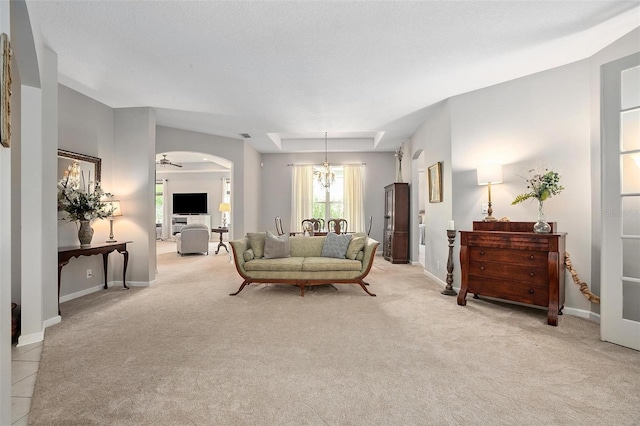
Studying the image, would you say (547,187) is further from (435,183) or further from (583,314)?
(435,183)

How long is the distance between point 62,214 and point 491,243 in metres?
5.30

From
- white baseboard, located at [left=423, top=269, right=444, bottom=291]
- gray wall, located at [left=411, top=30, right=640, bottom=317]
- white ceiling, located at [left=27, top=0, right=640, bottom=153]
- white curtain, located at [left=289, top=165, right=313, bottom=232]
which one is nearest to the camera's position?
white ceiling, located at [left=27, top=0, right=640, bottom=153]

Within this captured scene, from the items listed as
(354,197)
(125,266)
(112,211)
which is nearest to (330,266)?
(125,266)

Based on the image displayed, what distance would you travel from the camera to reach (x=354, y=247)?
427cm

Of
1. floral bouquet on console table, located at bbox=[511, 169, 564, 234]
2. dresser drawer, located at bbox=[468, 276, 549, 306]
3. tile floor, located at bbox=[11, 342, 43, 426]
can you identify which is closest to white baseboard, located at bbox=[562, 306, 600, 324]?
dresser drawer, located at bbox=[468, 276, 549, 306]

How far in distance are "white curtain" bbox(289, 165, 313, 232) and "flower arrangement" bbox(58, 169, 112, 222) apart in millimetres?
4834

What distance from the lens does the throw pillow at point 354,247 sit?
4.24 m

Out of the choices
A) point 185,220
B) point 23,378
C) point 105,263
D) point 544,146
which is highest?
point 544,146

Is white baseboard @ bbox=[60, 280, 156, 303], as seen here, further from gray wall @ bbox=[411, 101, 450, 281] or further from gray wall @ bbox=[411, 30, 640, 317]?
gray wall @ bbox=[411, 30, 640, 317]

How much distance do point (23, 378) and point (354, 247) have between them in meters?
3.43

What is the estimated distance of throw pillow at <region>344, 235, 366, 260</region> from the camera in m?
4.24

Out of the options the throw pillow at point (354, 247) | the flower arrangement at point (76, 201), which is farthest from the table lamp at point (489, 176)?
the flower arrangement at point (76, 201)

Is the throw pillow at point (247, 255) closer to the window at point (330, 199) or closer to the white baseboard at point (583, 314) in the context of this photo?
the white baseboard at point (583, 314)

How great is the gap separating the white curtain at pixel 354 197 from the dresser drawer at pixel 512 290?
15.5 feet
